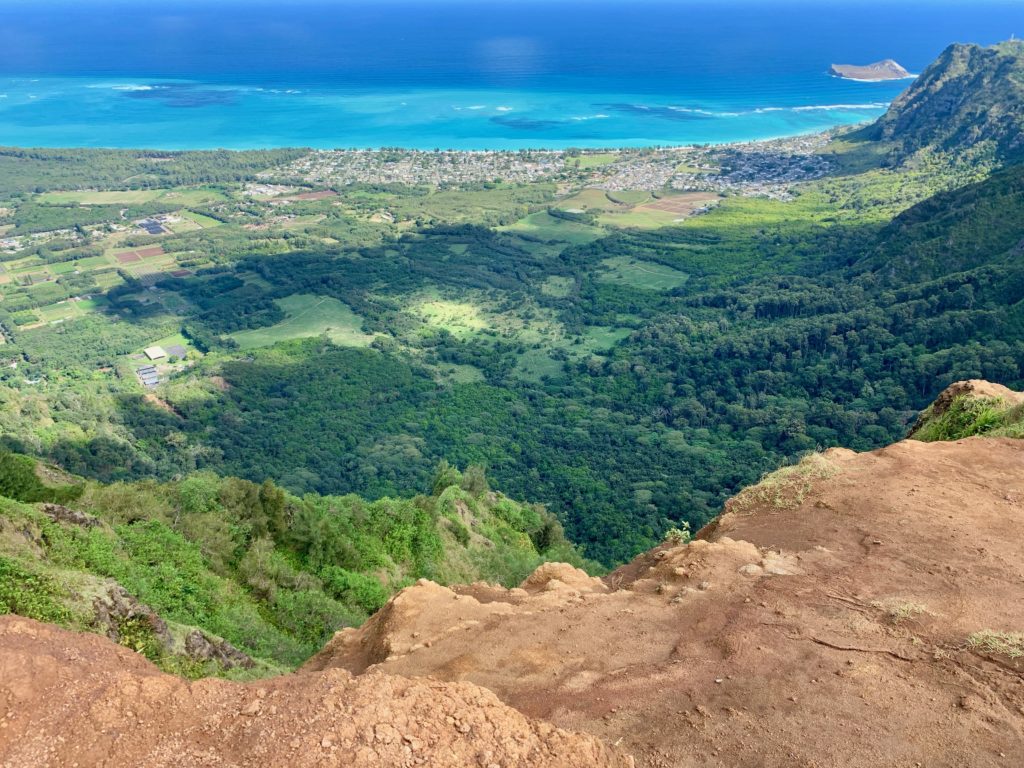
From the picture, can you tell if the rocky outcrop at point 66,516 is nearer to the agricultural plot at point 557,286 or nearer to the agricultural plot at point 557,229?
the agricultural plot at point 557,286

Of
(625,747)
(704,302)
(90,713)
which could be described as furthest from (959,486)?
(704,302)

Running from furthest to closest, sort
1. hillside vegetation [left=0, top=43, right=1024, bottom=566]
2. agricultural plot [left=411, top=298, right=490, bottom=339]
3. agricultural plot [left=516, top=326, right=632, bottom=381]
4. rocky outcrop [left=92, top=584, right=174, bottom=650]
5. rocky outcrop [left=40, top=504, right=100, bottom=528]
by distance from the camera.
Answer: agricultural plot [left=411, top=298, right=490, bottom=339], agricultural plot [left=516, top=326, right=632, bottom=381], hillside vegetation [left=0, top=43, right=1024, bottom=566], rocky outcrop [left=40, top=504, right=100, bottom=528], rocky outcrop [left=92, top=584, right=174, bottom=650]

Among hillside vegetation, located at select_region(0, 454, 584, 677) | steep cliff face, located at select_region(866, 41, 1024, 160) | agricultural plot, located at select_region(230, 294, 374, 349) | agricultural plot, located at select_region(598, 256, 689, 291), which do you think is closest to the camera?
hillside vegetation, located at select_region(0, 454, 584, 677)

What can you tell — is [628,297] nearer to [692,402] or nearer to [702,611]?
[692,402]

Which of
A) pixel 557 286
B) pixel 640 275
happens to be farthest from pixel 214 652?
pixel 640 275

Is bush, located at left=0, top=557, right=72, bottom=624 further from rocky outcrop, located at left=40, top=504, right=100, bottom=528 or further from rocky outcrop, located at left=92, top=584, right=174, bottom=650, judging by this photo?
rocky outcrop, located at left=40, top=504, right=100, bottom=528

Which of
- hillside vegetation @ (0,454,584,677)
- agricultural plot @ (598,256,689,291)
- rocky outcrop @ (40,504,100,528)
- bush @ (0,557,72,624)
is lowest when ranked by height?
agricultural plot @ (598,256,689,291)

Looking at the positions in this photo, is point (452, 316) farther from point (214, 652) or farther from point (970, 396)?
point (214, 652)

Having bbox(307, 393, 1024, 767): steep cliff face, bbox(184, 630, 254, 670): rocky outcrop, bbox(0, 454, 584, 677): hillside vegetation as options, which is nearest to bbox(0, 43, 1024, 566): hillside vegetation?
bbox(0, 454, 584, 677): hillside vegetation
